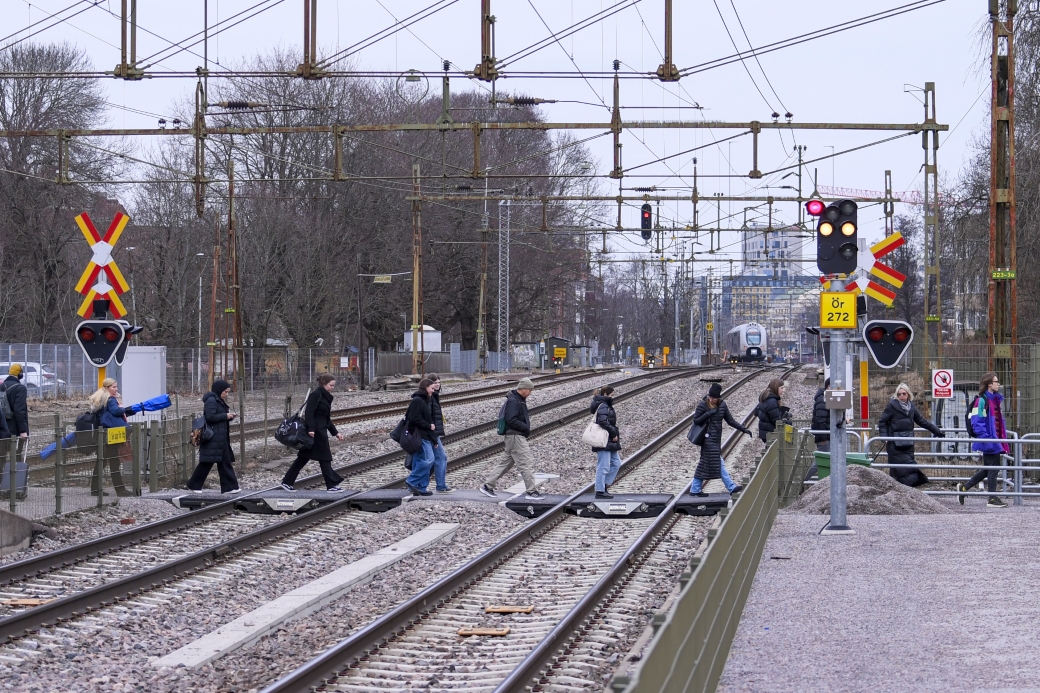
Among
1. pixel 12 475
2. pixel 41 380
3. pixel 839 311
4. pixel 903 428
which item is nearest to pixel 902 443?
pixel 903 428

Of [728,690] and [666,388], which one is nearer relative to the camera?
[728,690]

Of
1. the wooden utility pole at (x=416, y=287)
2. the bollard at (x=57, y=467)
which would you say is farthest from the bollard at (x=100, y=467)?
the wooden utility pole at (x=416, y=287)

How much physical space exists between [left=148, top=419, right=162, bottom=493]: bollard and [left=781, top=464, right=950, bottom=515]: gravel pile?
29.8 ft

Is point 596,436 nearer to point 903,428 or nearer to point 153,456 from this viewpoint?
point 903,428

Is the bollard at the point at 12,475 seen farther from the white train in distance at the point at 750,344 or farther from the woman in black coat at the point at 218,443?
the white train in distance at the point at 750,344

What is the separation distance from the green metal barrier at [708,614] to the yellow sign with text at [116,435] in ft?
30.7

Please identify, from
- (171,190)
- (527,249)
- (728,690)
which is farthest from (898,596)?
(527,249)

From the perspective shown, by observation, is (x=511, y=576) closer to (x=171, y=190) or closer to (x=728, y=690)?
(x=728, y=690)

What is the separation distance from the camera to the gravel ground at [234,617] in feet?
28.6

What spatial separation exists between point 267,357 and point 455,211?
23.4 meters

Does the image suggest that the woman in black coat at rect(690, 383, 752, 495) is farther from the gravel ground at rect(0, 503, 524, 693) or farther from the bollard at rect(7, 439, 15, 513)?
the bollard at rect(7, 439, 15, 513)

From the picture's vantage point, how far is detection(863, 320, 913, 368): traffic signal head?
14.6 metres

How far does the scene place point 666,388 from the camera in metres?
49.0

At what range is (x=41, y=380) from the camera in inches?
1708
